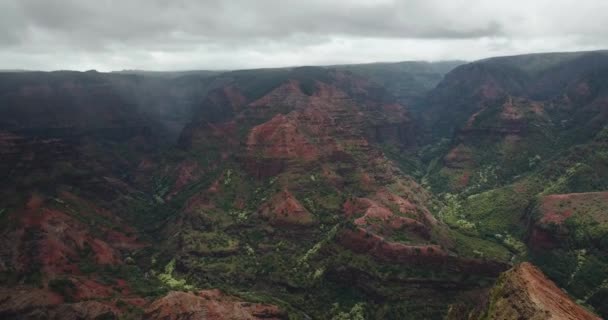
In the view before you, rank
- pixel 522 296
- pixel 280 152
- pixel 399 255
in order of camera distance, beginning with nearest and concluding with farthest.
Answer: pixel 522 296 → pixel 399 255 → pixel 280 152

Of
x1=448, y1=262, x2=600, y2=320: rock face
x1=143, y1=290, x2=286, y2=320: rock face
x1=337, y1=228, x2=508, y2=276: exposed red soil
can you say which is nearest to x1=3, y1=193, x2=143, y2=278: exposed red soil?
x1=143, y1=290, x2=286, y2=320: rock face

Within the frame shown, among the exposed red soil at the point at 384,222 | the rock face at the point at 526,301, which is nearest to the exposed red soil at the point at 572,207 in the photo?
the exposed red soil at the point at 384,222

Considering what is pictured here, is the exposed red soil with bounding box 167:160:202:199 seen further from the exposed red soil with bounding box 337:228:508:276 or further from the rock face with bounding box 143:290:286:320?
the rock face with bounding box 143:290:286:320

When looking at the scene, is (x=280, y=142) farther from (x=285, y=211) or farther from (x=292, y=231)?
(x=292, y=231)

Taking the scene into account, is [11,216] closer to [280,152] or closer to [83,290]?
[83,290]

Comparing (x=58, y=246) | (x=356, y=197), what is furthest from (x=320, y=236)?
(x=58, y=246)

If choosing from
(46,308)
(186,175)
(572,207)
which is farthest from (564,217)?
(186,175)
